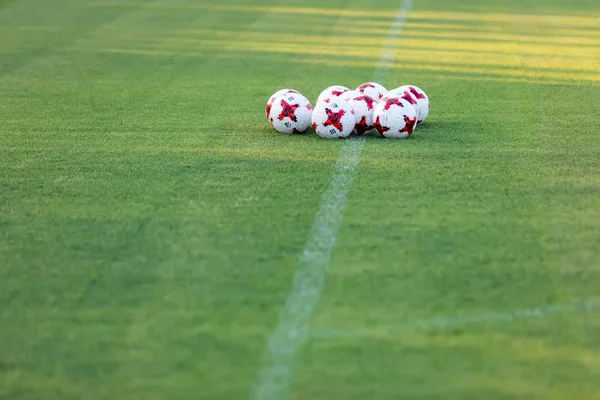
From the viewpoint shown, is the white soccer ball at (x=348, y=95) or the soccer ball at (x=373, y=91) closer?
the white soccer ball at (x=348, y=95)

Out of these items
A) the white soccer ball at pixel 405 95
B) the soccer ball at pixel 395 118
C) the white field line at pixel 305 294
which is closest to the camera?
the white field line at pixel 305 294

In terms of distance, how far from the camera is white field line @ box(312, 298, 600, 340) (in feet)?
13.2

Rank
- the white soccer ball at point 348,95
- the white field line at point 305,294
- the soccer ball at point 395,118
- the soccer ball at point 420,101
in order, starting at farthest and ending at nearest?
the soccer ball at point 420,101
the white soccer ball at point 348,95
the soccer ball at point 395,118
the white field line at point 305,294

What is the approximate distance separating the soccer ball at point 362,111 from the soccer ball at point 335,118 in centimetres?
5

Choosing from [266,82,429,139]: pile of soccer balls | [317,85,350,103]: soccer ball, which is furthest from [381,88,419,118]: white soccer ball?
[317,85,350,103]: soccer ball

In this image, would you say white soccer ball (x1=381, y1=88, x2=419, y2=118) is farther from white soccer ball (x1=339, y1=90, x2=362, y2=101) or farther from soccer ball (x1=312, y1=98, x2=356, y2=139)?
soccer ball (x1=312, y1=98, x2=356, y2=139)

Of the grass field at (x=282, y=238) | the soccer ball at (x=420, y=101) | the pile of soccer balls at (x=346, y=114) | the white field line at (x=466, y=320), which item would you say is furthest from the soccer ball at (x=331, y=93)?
the white field line at (x=466, y=320)

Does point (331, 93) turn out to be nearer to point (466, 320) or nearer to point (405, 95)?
point (405, 95)

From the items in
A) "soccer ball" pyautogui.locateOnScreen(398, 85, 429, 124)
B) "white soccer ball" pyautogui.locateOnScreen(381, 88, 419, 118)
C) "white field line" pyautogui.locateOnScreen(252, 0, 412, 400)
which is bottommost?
"soccer ball" pyautogui.locateOnScreen(398, 85, 429, 124)

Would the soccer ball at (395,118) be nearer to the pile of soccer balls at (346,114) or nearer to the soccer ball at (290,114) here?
A: the pile of soccer balls at (346,114)

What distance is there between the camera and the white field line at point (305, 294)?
11.9ft

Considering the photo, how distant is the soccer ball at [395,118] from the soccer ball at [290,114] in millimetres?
558

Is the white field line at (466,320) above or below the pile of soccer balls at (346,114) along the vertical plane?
above

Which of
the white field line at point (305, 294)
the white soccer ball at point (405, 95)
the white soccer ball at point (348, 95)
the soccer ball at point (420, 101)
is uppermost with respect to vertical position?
the white field line at point (305, 294)
